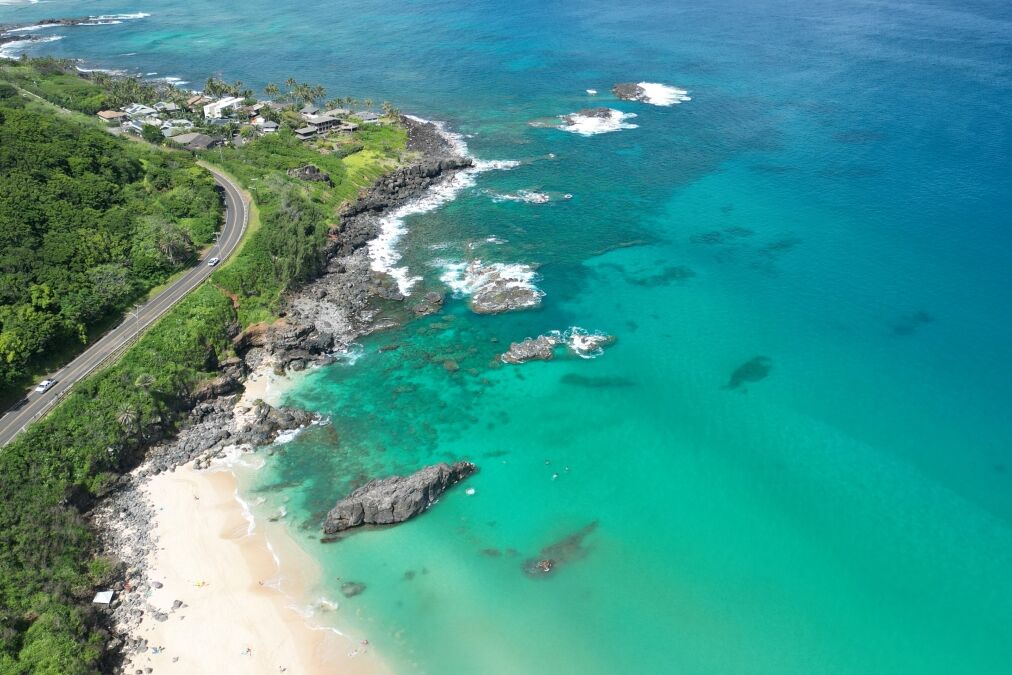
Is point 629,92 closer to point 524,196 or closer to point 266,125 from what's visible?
point 524,196

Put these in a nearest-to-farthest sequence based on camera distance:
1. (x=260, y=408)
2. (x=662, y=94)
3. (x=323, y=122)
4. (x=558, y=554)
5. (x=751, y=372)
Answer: (x=558, y=554)
(x=260, y=408)
(x=751, y=372)
(x=323, y=122)
(x=662, y=94)

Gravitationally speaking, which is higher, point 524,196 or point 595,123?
A: point 595,123

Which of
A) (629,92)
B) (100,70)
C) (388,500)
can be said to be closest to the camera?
(388,500)

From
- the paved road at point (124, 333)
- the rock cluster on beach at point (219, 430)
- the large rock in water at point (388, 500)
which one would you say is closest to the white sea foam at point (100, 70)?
the paved road at point (124, 333)

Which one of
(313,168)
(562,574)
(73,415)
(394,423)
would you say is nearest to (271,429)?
(394,423)

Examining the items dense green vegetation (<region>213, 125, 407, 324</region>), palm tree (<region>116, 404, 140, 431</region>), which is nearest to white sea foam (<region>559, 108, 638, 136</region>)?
dense green vegetation (<region>213, 125, 407, 324</region>)

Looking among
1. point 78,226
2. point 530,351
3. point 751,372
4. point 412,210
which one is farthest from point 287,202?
point 751,372
